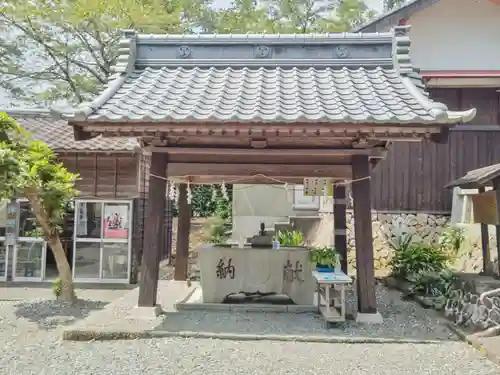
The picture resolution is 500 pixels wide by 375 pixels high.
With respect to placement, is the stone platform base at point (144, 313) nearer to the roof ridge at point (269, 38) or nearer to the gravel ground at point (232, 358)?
the gravel ground at point (232, 358)

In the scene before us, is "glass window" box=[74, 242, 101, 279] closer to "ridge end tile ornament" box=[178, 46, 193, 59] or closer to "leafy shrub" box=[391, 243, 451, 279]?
"ridge end tile ornament" box=[178, 46, 193, 59]

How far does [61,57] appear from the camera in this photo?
19297 millimetres

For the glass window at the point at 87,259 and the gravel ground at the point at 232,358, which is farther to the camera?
the glass window at the point at 87,259

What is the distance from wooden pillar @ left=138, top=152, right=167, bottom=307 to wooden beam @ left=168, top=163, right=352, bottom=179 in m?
0.31

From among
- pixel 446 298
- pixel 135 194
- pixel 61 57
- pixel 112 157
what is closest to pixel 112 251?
pixel 135 194

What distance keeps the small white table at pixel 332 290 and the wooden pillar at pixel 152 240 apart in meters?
2.24

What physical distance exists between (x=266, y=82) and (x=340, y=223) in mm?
3361

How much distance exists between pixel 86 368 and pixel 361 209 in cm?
389

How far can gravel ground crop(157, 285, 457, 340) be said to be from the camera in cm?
617

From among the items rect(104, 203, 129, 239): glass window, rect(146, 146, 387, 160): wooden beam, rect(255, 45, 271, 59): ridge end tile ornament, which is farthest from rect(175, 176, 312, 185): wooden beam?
rect(104, 203, 129, 239): glass window

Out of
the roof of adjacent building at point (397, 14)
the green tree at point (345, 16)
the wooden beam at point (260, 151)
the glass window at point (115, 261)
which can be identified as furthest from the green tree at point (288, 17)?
the wooden beam at point (260, 151)

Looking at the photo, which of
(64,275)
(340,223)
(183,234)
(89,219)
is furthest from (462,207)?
(89,219)

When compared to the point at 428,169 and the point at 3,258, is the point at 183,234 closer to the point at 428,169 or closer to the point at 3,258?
the point at 3,258

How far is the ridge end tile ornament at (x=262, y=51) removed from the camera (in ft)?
25.0
